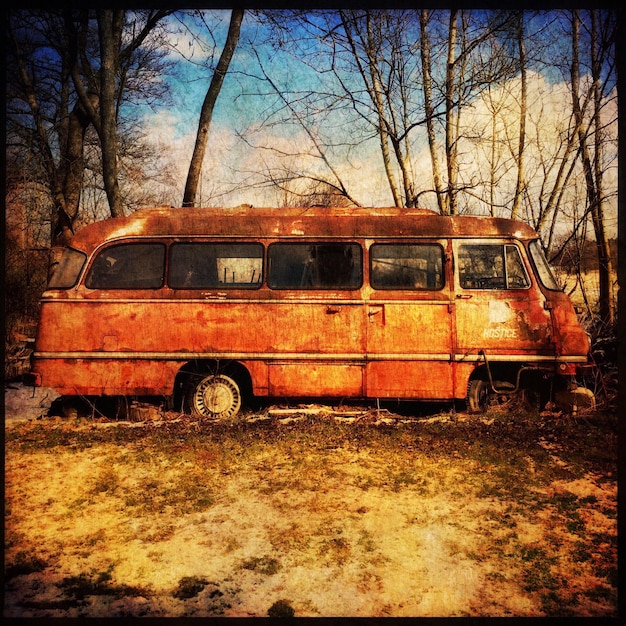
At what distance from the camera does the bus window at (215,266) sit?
5363mm

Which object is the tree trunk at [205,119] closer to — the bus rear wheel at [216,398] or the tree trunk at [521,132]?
the bus rear wheel at [216,398]

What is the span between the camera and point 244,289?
5.34 meters

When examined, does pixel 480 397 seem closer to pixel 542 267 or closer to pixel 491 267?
pixel 491 267

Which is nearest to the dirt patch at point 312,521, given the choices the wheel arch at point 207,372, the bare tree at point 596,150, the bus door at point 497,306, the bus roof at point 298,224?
the wheel arch at point 207,372

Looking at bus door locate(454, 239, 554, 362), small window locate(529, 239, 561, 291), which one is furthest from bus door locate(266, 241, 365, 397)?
small window locate(529, 239, 561, 291)

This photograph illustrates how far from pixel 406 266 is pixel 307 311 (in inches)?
52.3

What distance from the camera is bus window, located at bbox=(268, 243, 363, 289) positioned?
535 centimetres

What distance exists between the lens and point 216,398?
543 cm

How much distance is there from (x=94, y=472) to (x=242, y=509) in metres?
1.56

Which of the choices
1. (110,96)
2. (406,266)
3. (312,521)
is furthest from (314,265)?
(110,96)

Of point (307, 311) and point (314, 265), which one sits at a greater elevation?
point (314, 265)

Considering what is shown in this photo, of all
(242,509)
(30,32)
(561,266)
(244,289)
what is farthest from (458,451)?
(30,32)

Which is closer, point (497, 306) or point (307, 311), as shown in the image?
point (497, 306)

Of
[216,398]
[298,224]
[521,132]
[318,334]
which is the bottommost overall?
[216,398]
